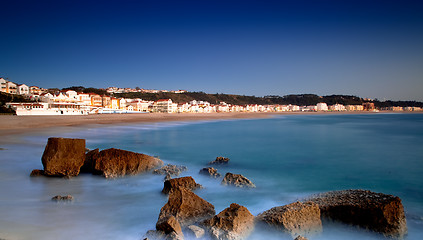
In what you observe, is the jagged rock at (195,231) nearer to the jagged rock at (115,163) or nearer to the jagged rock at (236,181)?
the jagged rock at (236,181)

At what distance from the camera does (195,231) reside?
12.5 ft

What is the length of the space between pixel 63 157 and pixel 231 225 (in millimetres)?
5341

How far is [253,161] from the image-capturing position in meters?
11.5

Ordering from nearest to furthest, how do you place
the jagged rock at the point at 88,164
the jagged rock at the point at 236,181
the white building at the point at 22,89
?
1. the jagged rock at the point at 236,181
2. the jagged rock at the point at 88,164
3. the white building at the point at 22,89

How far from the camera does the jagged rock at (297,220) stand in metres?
4.05

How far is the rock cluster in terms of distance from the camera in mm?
6953

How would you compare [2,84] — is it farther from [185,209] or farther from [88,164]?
[185,209]

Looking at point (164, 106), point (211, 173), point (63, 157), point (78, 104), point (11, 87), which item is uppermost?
point (11, 87)

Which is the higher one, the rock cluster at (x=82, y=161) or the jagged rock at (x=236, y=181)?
the rock cluster at (x=82, y=161)

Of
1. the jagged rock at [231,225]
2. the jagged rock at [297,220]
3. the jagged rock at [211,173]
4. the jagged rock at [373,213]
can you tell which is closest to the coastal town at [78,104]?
the jagged rock at [211,173]

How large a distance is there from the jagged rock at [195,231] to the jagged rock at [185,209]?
278 millimetres

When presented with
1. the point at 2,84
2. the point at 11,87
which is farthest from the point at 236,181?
the point at 11,87

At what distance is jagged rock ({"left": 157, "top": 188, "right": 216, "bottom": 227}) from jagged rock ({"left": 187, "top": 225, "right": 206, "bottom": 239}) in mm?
278

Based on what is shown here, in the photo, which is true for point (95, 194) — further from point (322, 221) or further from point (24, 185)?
point (322, 221)
